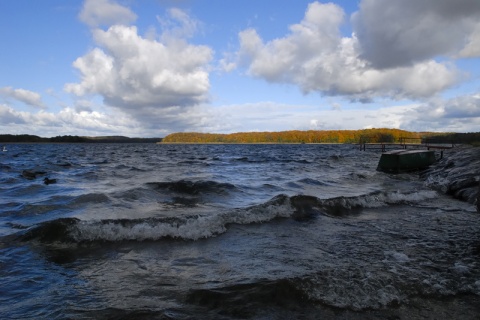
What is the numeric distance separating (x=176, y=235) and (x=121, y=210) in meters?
3.63

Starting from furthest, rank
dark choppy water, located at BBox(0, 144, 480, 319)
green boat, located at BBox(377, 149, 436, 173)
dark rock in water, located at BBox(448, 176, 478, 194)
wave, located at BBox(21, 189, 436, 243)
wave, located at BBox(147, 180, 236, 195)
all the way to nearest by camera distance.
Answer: green boat, located at BBox(377, 149, 436, 173)
wave, located at BBox(147, 180, 236, 195)
dark rock in water, located at BBox(448, 176, 478, 194)
wave, located at BBox(21, 189, 436, 243)
dark choppy water, located at BBox(0, 144, 480, 319)

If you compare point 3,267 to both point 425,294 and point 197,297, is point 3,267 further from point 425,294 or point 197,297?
point 425,294

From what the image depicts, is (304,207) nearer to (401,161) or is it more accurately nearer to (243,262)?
(243,262)

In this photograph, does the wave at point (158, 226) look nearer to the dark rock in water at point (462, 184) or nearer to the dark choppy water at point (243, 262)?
the dark choppy water at point (243, 262)

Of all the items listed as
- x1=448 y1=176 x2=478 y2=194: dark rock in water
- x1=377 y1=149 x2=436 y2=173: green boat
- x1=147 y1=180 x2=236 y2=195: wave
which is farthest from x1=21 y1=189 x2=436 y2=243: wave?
x1=377 y1=149 x2=436 y2=173: green boat

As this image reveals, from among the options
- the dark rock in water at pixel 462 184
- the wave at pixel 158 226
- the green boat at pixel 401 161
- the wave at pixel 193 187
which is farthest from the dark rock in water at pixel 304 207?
the green boat at pixel 401 161

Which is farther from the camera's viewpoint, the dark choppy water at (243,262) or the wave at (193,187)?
the wave at (193,187)

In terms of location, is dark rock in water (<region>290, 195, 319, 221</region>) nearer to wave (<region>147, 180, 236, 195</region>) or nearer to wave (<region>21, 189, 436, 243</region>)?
wave (<region>21, 189, 436, 243</region>)

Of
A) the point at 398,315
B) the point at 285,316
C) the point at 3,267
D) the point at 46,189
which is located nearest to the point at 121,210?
the point at 3,267

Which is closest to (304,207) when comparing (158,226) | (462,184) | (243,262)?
(158,226)

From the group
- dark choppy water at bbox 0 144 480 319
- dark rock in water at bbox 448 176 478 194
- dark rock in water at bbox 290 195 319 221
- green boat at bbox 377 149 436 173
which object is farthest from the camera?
green boat at bbox 377 149 436 173

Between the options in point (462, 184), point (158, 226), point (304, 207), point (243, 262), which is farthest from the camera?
point (462, 184)

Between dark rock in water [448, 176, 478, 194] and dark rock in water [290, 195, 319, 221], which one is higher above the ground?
dark rock in water [448, 176, 478, 194]

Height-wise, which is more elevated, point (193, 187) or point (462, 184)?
point (462, 184)
